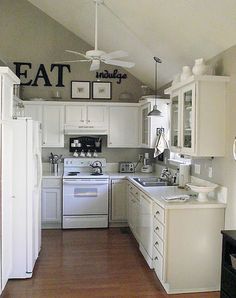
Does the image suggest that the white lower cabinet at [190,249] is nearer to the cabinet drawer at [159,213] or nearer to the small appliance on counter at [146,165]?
the cabinet drawer at [159,213]

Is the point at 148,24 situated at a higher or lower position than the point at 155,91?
higher

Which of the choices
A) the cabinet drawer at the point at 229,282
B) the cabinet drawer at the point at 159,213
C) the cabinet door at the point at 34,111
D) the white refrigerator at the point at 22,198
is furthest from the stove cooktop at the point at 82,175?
the cabinet drawer at the point at 229,282

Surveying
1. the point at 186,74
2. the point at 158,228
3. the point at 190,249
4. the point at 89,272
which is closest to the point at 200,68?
the point at 186,74

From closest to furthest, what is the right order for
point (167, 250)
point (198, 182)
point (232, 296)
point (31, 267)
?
point (232, 296)
point (167, 250)
point (31, 267)
point (198, 182)

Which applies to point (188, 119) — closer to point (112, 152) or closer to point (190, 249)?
point (190, 249)

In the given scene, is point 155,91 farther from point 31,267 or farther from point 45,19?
point 31,267

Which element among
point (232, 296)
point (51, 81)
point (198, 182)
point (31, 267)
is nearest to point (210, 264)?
point (232, 296)

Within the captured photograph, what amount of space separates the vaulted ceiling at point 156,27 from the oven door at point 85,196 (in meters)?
2.11

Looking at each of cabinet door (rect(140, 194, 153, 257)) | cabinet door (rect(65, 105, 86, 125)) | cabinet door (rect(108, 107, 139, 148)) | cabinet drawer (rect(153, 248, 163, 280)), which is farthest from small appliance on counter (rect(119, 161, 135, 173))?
cabinet drawer (rect(153, 248, 163, 280))

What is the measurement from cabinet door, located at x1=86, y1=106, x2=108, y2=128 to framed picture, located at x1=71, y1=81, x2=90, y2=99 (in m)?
0.41

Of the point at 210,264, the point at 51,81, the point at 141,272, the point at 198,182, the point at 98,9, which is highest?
the point at 98,9

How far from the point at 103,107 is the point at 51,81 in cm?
112

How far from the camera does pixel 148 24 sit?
364 centimetres

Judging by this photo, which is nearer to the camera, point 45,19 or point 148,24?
point 148,24
